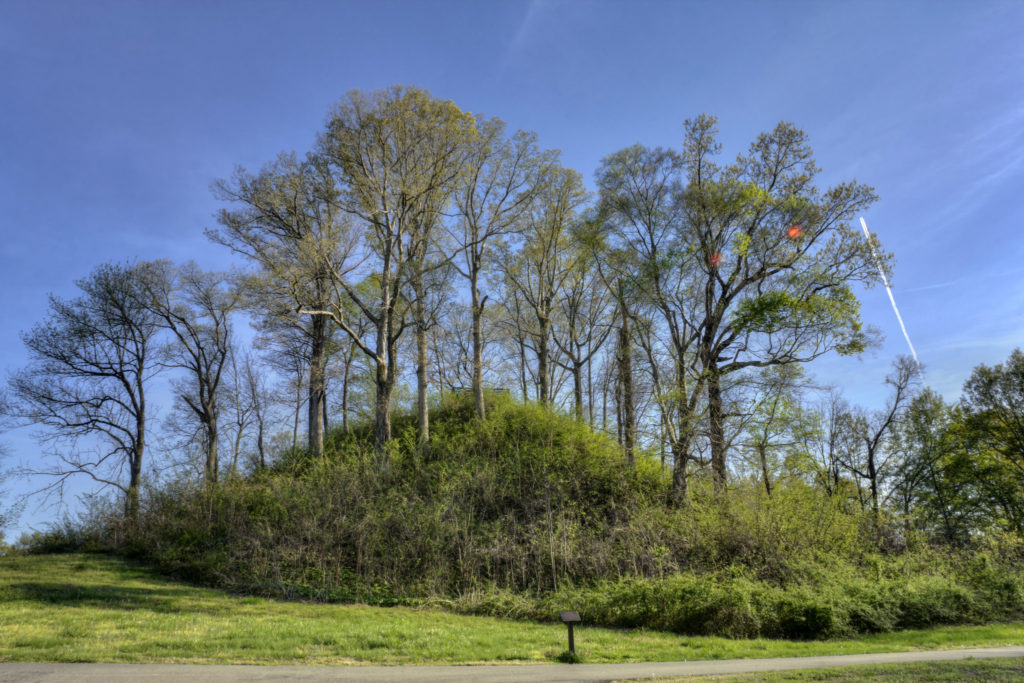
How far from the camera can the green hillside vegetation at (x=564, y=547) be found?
13562 millimetres

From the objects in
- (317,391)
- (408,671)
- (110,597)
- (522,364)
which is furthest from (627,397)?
(110,597)

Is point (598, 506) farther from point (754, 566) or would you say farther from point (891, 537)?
point (891, 537)

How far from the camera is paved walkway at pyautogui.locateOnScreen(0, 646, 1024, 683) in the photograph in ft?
23.6

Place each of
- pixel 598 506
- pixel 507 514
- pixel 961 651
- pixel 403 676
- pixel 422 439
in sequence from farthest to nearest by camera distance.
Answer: pixel 422 439, pixel 598 506, pixel 507 514, pixel 961 651, pixel 403 676

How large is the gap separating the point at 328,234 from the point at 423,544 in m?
12.7

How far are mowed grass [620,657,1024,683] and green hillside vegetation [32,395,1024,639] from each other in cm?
476

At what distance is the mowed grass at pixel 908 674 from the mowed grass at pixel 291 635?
91.9 inches

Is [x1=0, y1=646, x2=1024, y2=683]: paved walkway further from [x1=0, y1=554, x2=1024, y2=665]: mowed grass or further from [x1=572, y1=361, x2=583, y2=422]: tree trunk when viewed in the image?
[x1=572, y1=361, x2=583, y2=422]: tree trunk

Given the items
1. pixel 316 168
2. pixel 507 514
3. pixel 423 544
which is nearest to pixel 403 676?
pixel 423 544

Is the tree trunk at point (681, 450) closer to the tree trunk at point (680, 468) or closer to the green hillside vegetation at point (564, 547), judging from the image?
the tree trunk at point (680, 468)

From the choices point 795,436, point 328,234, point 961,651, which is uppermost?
point 328,234

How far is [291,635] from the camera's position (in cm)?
1005

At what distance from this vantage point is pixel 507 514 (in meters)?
17.7

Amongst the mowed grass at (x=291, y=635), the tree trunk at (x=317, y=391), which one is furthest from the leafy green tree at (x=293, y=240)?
the mowed grass at (x=291, y=635)
